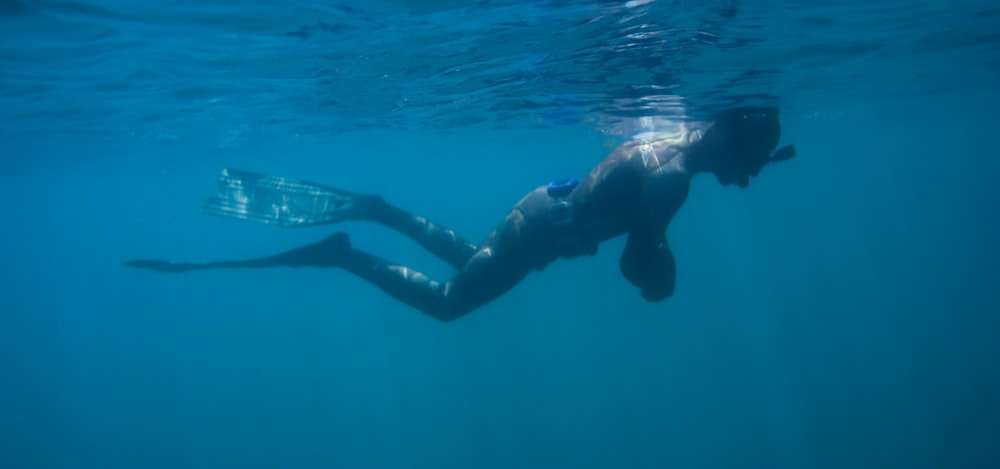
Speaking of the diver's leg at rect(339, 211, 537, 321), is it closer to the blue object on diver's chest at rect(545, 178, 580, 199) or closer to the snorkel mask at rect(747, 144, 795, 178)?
the blue object on diver's chest at rect(545, 178, 580, 199)

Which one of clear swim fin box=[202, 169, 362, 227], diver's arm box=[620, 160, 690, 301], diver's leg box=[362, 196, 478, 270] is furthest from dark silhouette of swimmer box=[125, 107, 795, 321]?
clear swim fin box=[202, 169, 362, 227]

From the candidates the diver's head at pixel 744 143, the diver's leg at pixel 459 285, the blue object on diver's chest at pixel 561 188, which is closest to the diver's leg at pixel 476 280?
the diver's leg at pixel 459 285

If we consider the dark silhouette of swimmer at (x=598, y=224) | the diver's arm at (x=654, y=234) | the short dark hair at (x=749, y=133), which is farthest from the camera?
the short dark hair at (x=749, y=133)

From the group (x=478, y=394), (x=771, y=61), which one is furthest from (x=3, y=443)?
(x=771, y=61)

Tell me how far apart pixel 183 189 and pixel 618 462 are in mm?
39815

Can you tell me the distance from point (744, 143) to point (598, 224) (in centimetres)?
195

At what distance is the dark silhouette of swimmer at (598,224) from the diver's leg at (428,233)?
314mm

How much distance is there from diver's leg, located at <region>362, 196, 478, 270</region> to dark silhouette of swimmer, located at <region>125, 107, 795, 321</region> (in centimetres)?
31

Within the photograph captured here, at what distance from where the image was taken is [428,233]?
8359mm

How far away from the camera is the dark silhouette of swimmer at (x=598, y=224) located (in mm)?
6215

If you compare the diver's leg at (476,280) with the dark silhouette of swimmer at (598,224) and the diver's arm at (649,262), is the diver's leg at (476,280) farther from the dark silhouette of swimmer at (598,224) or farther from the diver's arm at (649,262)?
the diver's arm at (649,262)

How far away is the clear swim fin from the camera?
8672 mm

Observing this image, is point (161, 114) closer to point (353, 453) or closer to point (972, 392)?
point (353, 453)

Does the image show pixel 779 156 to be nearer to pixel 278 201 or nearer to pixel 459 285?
pixel 459 285
